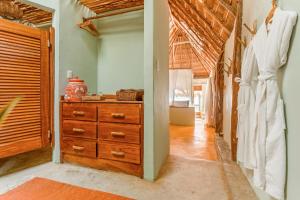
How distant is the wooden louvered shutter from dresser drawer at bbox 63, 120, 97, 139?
279 millimetres

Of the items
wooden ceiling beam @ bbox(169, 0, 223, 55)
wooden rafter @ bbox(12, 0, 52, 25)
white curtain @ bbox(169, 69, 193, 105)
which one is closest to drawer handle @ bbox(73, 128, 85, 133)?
wooden rafter @ bbox(12, 0, 52, 25)

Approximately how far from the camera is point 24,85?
2096 mm

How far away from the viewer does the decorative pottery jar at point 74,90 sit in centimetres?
223

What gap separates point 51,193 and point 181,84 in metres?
7.06

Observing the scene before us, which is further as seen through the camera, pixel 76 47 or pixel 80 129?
pixel 76 47

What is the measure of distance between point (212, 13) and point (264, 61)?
219 centimetres

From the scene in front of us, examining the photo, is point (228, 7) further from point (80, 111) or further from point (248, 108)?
point (80, 111)

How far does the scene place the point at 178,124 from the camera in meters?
6.13

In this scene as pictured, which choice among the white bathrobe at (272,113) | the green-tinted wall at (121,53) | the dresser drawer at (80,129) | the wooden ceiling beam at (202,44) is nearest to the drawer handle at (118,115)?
the dresser drawer at (80,129)

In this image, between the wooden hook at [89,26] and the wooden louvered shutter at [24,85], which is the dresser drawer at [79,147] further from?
the wooden hook at [89,26]

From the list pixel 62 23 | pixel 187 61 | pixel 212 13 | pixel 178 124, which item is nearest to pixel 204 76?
pixel 187 61

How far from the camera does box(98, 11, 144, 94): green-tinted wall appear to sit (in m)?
2.65

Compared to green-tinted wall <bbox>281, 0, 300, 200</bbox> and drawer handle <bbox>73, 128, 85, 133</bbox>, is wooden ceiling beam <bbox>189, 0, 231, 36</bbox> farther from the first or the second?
drawer handle <bbox>73, 128, 85, 133</bbox>

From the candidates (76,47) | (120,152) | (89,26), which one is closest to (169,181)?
(120,152)
